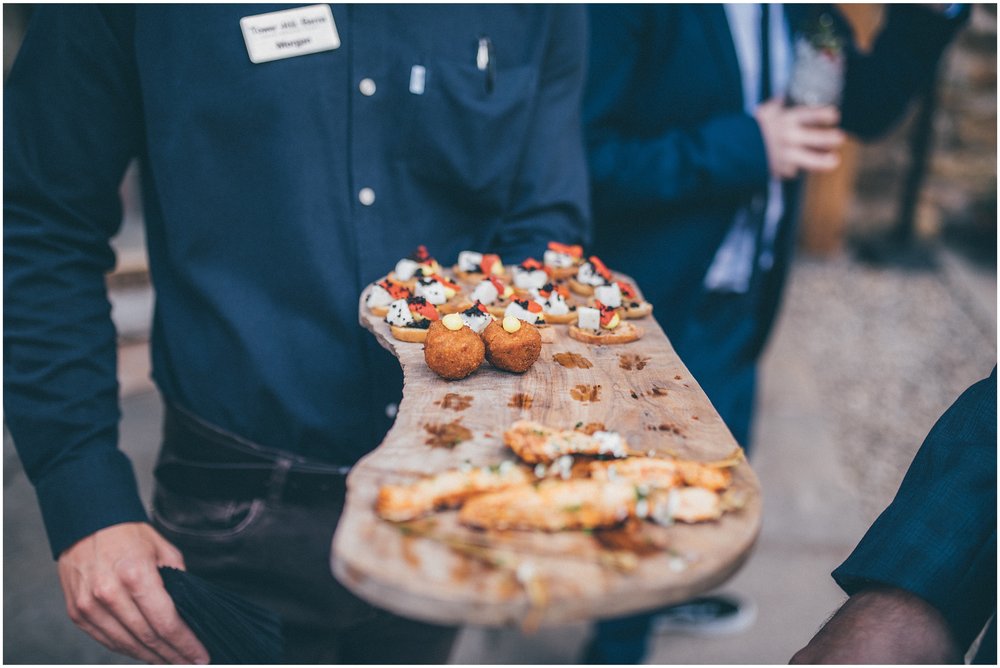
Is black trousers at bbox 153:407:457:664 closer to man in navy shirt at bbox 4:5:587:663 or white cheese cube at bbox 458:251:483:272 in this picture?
man in navy shirt at bbox 4:5:587:663

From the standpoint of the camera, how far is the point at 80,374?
61.5 inches

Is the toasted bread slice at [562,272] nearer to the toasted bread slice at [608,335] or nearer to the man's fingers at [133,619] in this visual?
the toasted bread slice at [608,335]

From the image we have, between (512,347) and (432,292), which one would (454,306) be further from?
(512,347)

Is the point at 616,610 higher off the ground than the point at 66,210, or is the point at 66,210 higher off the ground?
the point at 66,210

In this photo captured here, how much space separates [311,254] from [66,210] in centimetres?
48

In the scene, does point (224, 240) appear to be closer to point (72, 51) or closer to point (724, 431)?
point (72, 51)

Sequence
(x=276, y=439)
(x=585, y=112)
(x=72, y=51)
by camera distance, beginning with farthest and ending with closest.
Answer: (x=585, y=112)
(x=276, y=439)
(x=72, y=51)

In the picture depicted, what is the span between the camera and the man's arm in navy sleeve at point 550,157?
1.86 m

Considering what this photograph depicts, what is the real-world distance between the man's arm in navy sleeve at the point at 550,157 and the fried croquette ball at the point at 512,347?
0.64m

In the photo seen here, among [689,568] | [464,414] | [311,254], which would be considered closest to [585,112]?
[311,254]

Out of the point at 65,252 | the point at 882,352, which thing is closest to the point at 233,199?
the point at 65,252

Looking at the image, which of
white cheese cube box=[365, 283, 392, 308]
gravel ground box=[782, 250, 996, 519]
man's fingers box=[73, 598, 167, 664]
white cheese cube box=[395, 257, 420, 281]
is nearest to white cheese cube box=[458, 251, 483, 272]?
white cheese cube box=[395, 257, 420, 281]

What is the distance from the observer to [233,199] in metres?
1.58

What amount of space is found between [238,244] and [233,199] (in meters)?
0.09
